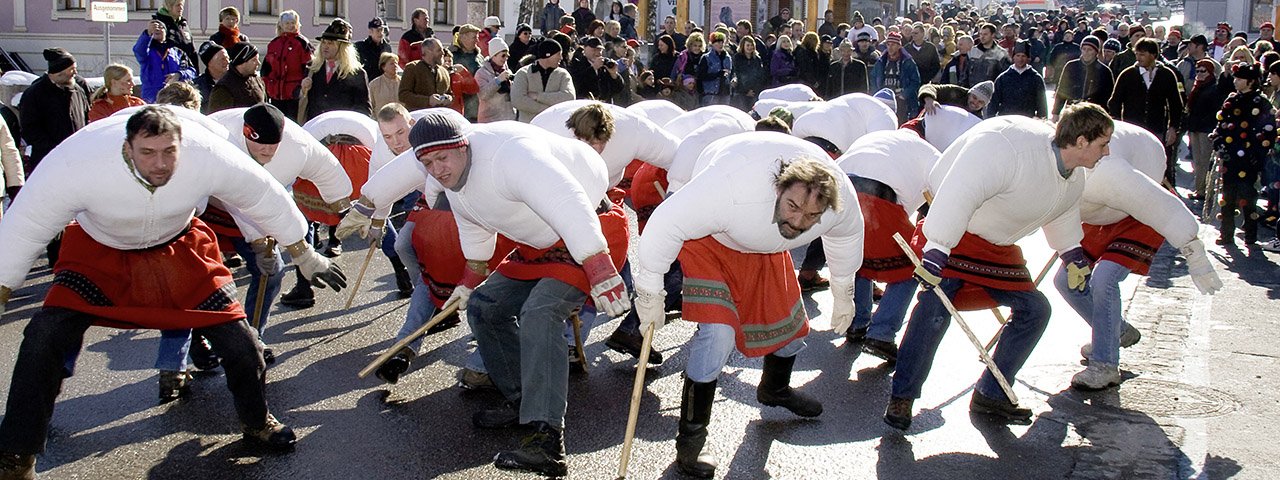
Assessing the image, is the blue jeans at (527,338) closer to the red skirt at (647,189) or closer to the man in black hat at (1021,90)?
the red skirt at (647,189)

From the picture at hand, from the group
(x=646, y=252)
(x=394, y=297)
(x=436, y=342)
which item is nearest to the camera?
(x=646, y=252)

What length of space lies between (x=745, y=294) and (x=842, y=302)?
58 cm

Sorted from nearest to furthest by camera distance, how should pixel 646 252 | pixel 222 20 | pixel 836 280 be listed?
pixel 646 252 < pixel 836 280 < pixel 222 20

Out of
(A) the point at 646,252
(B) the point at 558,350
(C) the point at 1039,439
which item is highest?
(A) the point at 646,252

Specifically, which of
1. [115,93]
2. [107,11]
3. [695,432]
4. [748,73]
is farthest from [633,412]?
[748,73]

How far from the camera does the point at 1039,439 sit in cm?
590

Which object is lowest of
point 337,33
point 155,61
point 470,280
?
point 470,280

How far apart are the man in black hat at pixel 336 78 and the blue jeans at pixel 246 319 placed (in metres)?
5.23

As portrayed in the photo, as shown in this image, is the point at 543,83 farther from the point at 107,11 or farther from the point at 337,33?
the point at 107,11

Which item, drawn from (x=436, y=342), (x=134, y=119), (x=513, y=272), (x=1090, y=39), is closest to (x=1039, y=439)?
(x=513, y=272)

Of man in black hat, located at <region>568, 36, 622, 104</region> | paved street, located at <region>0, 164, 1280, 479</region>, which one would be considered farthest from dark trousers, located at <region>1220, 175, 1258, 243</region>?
man in black hat, located at <region>568, 36, 622, 104</region>

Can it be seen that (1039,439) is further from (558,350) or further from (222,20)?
(222,20)

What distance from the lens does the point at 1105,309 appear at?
22.0 ft

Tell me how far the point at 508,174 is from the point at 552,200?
0.87ft
